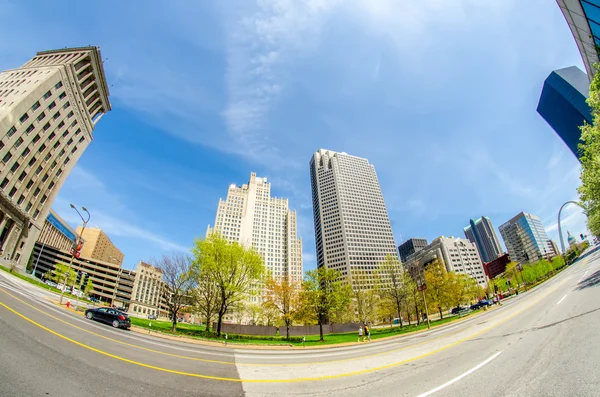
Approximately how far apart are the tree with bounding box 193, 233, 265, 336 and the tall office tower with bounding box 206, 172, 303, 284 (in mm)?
107723

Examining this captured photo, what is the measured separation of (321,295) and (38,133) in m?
81.0

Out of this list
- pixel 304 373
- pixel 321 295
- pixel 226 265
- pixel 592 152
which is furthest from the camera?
pixel 321 295

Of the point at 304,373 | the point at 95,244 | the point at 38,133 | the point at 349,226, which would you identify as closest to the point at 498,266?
the point at 349,226

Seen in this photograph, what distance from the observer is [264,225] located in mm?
156875

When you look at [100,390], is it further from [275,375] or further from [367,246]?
[367,246]

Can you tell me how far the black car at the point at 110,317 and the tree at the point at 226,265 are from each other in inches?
420

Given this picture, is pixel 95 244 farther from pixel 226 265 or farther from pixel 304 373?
pixel 304 373

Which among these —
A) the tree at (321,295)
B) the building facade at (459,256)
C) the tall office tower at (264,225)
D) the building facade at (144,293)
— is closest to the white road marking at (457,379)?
the tree at (321,295)

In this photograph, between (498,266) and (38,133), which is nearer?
(38,133)

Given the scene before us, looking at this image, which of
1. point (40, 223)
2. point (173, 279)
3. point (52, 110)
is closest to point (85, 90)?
point (52, 110)

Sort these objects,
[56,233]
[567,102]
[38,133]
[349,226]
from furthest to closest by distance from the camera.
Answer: [349,226] < [56,233] < [567,102] < [38,133]

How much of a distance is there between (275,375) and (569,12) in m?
39.6

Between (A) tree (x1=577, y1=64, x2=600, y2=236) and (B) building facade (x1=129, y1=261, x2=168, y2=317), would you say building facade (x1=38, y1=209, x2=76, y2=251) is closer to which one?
(B) building facade (x1=129, y1=261, x2=168, y2=317)

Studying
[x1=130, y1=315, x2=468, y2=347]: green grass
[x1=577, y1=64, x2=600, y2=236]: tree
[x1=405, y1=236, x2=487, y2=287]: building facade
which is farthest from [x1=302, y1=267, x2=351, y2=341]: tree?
[x1=405, y1=236, x2=487, y2=287]: building facade
